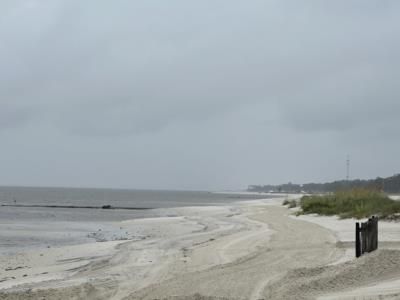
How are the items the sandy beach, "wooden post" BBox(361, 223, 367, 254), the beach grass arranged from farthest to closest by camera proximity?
the beach grass, "wooden post" BBox(361, 223, 367, 254), the sandy beach

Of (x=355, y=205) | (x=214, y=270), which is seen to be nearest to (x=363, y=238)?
(x=214, y=270)

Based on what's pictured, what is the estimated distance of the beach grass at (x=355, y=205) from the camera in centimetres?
3084

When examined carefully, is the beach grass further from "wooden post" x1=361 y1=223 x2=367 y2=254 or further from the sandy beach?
"wooden post" x1=361 y1=223 x2=367 y2=254

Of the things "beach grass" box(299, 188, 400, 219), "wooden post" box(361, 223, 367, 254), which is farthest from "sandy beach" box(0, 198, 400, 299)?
"beach grass" box(299, 188, 400, 219)

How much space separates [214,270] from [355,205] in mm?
22376

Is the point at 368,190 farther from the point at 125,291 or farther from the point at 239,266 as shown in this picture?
the point at 125,291

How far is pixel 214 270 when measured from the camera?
1494 centimetres

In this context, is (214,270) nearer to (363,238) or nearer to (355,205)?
(363,238)

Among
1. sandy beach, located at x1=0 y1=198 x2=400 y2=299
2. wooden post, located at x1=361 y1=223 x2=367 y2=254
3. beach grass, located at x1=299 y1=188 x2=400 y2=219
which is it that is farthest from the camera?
beach grass, located at x1=299 y1=188 x2=400 y2=219

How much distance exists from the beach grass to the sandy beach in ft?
20.8

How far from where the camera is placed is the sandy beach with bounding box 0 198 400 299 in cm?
1158

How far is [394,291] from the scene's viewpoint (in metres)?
10.2

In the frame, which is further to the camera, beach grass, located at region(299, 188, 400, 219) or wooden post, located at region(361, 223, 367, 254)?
beach grass, located at region(299, 188, 400, 219)

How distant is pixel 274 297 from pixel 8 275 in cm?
888
